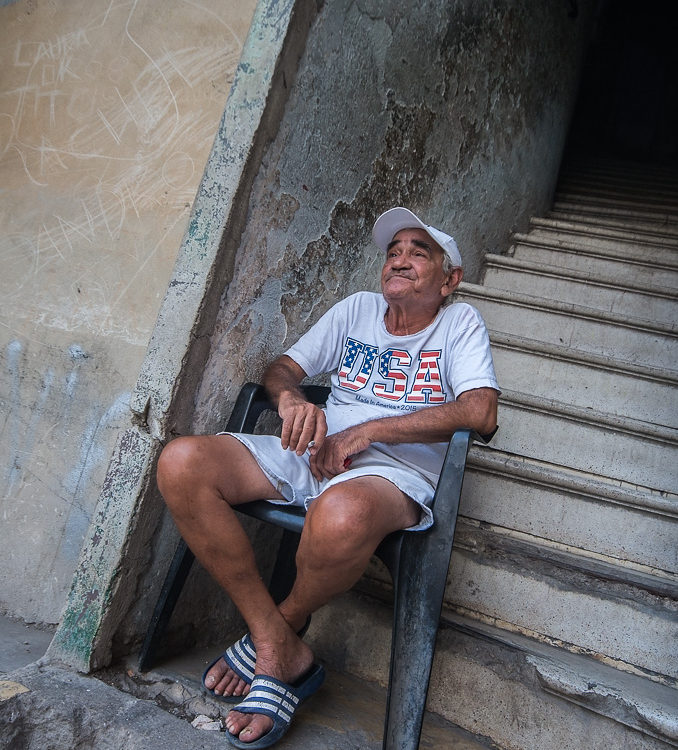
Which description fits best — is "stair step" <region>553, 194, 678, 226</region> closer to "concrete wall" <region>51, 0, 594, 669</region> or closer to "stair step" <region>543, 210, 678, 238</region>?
"stair step" <region>543, 210, 678, 238</region>

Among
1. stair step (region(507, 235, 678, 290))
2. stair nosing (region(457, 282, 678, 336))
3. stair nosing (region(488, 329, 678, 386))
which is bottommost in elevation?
stair nosing (region(488, 329, 678, 386))

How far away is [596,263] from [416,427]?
2166 mm

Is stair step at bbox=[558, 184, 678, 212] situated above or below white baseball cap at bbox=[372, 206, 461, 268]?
above

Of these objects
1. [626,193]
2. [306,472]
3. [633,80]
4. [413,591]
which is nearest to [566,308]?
[306,472]

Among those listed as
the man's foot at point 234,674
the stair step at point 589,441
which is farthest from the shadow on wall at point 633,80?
the man's foot at point 234,674

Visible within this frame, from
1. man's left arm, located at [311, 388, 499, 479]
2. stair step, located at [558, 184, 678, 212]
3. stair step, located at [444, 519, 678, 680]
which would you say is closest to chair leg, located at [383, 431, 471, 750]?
man's left arm, located at [311, 388, 499, 479]

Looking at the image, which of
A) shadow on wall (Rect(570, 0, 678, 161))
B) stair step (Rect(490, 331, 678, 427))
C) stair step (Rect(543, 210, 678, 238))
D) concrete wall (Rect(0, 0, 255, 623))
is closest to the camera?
concrete wall (Rect(0, 0, 255, 623))

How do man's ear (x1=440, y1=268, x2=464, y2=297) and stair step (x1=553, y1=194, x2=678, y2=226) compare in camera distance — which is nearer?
man's ear (x1=440, y1=268, x2=464, y2=297)

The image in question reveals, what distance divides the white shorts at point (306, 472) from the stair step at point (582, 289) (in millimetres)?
1625

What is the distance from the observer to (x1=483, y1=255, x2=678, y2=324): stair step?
2967 millimetres

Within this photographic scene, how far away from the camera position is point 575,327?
2.89m

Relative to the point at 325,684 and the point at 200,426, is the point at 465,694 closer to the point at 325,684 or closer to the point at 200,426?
the point at 325,684

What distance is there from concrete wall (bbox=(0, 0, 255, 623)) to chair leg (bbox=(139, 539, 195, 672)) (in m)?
0.55

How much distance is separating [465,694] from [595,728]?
13.3 inches
